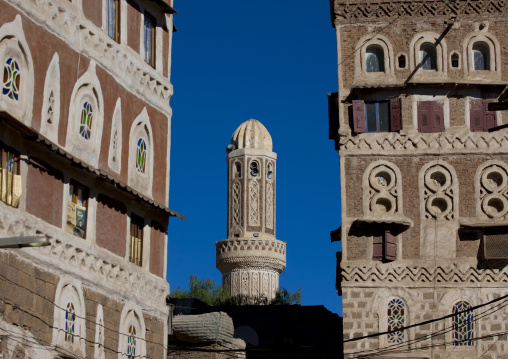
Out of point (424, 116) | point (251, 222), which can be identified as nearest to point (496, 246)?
point (424, 116)

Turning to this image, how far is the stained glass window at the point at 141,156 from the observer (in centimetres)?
2584

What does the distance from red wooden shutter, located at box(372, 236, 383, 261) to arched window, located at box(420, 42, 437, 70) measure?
232 inches

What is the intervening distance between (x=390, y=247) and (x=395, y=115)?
4.29m

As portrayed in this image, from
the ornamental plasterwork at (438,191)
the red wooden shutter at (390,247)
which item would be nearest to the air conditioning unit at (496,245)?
the ornamental plasterwork at (438,191)

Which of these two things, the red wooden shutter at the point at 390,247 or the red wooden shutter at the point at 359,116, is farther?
the red wooden shutter at the point at 359,116

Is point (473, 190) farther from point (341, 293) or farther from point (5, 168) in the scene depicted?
point (5, 168)

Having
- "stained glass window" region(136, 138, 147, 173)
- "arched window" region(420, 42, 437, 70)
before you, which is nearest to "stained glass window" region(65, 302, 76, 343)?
"stained glass window" region(136, 138, 147, 173)

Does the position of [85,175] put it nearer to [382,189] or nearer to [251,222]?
[382,189]

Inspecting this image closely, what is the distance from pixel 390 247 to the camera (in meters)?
35.4

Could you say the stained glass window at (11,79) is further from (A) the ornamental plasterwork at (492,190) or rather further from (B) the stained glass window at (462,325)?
(A) the ornamental plasterwork at (492,190)

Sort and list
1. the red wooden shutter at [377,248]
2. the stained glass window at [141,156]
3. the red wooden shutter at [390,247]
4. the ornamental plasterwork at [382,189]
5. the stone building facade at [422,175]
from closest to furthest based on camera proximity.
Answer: the stained glass window at [141,156] → the stone building facade at [422,175] → the red wooden shutter at [390,247] → the red wooden shutter at [377,248] → the ornamental plasterwork at [382,189]

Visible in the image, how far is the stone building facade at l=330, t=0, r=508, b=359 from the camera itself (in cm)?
3500

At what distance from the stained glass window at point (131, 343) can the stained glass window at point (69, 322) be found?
107 inches

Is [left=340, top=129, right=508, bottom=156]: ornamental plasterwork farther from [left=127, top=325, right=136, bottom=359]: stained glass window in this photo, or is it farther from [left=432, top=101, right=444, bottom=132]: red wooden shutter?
[left=127, top=325, right=136, bottom=359]: stained glass window
